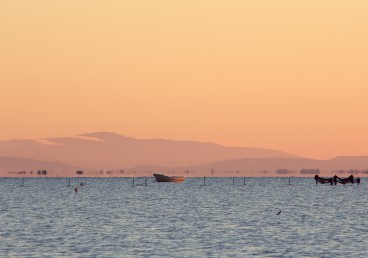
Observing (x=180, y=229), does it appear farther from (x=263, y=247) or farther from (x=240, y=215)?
(x=240, y=215)

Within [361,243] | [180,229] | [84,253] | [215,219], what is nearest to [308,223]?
[215,219]

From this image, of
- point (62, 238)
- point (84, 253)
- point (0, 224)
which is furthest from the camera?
point (0, 224)

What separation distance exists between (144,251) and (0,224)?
1472 inches

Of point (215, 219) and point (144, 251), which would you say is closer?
point (144, 251)

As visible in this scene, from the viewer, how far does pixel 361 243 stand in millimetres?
78375

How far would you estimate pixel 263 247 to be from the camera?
243 feet

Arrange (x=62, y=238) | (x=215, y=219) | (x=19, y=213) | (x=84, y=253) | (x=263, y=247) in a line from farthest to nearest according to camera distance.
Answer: (x=19, y=213) → (x=215, y=219) → (x=62, y=238) → (x=263, y=247) → (x=84, y=253)

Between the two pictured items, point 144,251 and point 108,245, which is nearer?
point 144,251

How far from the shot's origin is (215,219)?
112000mm

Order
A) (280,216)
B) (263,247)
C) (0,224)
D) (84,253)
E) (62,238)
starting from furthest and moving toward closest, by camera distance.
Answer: (280,216), (0,224), (62,238), (263,247), (84,253)

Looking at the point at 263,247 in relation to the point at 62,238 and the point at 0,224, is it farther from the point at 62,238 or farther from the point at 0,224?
the point at 0,224

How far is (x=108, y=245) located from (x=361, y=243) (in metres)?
24.5

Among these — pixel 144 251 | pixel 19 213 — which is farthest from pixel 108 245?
pixel 19 213

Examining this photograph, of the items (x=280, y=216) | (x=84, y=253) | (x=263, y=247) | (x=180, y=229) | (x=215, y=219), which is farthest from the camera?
(x=280, y=216)
